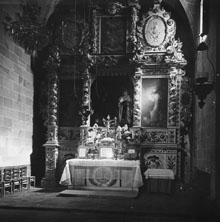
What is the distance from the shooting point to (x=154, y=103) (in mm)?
11641

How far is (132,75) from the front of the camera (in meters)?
11.8

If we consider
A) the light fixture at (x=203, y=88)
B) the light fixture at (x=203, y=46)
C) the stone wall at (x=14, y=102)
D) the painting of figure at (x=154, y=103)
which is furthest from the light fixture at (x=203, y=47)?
the stone wall at (x=14, y=102)

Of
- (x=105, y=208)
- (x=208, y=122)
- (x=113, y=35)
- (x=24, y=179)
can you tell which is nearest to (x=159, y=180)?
(x=208, y=122)

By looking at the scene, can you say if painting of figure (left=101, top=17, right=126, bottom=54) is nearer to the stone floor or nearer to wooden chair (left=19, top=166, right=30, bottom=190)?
wooden chair (left=19, top=166, right=30, bottom=190)

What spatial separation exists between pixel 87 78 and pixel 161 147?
10.4ft

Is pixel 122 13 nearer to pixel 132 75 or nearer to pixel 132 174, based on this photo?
pixel 132 75

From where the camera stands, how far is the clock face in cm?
1174

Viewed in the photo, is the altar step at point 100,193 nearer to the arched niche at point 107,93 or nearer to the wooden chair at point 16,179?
the wooden chair at point 16,179

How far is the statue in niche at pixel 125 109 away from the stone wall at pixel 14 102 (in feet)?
9.35

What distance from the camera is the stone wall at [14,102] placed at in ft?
32.7

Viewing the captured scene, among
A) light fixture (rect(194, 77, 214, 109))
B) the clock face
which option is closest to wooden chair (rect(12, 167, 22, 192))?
light fixture (rect(194, 77, 214, 109))

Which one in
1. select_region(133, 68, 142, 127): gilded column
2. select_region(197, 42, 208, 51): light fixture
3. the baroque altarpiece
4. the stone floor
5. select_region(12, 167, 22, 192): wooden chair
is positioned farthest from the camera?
Result: select_region(133, 68, 142, 127): gilded column

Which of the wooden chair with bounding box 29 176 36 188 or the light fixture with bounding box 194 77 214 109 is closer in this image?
the light fixture with bounding box 194 77 214 109

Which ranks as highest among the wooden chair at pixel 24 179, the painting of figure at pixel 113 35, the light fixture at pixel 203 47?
the painting of figure at pixel 113 35
